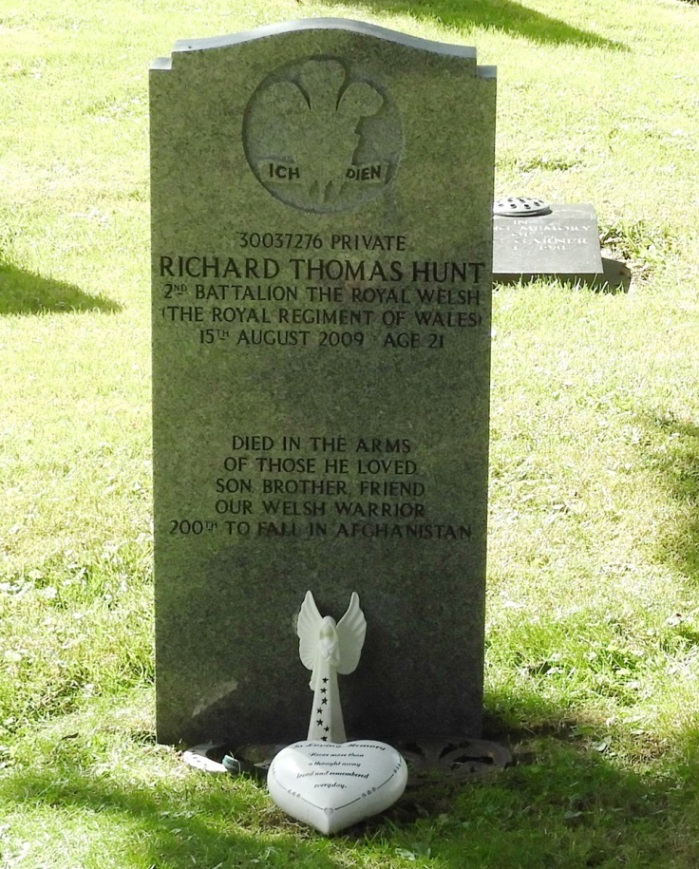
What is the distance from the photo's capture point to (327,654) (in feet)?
12.5

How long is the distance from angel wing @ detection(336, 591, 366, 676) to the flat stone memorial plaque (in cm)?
489

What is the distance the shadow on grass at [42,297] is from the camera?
8.37 m

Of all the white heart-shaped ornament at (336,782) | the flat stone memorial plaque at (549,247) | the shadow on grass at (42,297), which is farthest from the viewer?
the flat stone memorial plaque at (549,247)

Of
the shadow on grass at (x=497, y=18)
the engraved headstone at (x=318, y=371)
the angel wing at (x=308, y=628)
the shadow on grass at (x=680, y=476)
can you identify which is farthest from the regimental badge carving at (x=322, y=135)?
the shadow on grass at (x=497, y=18)

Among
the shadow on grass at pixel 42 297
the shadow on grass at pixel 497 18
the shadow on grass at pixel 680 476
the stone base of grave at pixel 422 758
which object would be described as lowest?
the stone base of grave at pixel 422 758

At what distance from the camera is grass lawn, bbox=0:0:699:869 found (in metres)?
3.47

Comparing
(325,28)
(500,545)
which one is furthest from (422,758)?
(325,28)

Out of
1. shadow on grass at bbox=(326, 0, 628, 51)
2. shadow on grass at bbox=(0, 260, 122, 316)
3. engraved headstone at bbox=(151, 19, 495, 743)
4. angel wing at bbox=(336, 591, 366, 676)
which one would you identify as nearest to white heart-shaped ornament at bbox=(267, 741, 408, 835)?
angel wing at bbox=(336, 591, 366, 676)

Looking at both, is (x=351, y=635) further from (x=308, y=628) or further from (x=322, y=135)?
(x=322, y=135)

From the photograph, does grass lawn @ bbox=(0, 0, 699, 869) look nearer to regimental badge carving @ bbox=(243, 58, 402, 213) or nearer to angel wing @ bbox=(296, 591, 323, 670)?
angel wing @ bbox=(296, 591, 323, 670)

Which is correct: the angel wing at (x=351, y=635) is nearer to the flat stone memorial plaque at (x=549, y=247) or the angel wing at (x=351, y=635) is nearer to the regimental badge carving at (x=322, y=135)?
the regimental badge carving at (x=322, y=135)

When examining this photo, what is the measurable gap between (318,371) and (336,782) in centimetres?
118

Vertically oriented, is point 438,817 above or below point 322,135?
below

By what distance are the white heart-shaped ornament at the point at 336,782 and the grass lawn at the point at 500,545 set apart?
7cm
